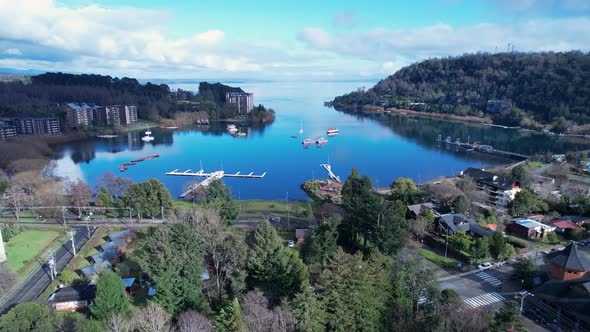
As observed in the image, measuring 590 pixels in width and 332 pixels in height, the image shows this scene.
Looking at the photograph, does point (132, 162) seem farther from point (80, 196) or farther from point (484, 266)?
point (484, 266)

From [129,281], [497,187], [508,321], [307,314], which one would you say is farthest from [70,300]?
[497,187]

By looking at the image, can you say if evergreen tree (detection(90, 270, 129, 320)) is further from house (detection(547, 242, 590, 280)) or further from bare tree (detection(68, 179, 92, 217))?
house (detection(547, 242, 590, 280))

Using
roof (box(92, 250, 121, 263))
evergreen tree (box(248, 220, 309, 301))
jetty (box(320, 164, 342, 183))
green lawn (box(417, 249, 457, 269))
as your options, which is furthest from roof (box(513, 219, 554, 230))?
roof (box(92, 250, 121, 263))

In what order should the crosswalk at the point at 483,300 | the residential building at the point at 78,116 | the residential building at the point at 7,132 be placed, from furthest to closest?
the residential building at the point at 78,116, the residential building at the point at 7,132, the crosswalk at the point at 483,300

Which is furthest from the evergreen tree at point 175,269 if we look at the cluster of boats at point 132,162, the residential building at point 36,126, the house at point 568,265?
the residential building at point 36,126

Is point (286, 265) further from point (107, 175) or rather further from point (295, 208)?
point (107, 175)

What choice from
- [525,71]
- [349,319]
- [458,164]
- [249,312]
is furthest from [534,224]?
[525,71]

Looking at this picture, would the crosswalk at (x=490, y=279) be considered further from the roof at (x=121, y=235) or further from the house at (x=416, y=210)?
the roof at (x=121, y=235)
